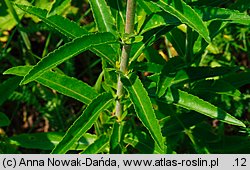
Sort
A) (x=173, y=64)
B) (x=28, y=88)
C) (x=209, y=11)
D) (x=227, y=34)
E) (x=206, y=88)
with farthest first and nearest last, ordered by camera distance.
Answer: (x=227, y=34) < (x=28, y=88) < (x=206, y=88) < (x=173, y=64) < (x=209, y=11)

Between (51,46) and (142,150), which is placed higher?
(51,46)

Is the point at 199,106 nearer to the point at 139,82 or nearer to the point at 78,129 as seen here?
the point at 139,82

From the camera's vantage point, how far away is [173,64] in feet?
6.03

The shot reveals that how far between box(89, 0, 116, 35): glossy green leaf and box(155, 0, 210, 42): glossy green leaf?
1.09ft

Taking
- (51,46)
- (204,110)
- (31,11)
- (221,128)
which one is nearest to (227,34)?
(221,128)

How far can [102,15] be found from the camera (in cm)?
170

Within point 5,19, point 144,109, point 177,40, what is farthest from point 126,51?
point 5,19

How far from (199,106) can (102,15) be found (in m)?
0.47

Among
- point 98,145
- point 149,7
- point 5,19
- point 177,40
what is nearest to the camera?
point 149,7

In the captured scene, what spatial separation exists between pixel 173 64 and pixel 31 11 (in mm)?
573

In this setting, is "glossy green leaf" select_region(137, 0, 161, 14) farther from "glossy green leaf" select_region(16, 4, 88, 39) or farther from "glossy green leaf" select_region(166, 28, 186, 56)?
"glossy green leaf" select_region(166, 28, 186, 56)

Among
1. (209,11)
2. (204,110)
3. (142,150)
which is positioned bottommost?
(142,150)

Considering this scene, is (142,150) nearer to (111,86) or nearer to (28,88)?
(111,86)

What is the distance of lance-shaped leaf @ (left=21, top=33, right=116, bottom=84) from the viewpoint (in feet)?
4.61
